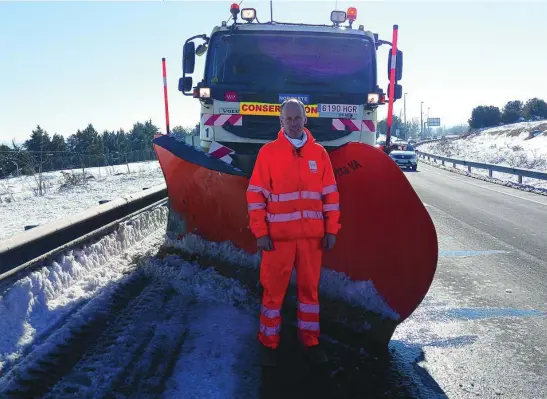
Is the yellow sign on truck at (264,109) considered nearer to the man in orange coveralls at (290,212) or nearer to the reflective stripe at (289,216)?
the man in orange coveralls at (290,212)

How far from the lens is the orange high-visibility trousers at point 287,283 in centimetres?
302

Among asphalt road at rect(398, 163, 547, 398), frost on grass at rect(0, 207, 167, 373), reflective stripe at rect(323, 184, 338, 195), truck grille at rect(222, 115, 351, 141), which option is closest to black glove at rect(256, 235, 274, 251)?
reflective stripe at rect(323, 184, 338, 195)

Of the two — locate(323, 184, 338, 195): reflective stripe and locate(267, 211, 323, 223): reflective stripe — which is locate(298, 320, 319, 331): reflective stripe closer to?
locate(267, 211, 323, 223): reflective stripe

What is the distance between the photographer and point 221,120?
575cm

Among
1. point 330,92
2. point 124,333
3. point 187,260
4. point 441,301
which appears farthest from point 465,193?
point 124,333

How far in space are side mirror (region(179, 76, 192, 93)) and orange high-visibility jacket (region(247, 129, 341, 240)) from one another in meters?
3.68

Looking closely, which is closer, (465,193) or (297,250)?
(297,250)

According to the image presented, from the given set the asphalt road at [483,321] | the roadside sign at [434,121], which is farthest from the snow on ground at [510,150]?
the roadside sign at [434,121]

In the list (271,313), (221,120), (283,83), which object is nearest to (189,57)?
(221,120)

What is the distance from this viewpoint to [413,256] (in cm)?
329

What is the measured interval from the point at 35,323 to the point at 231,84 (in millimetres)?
3581

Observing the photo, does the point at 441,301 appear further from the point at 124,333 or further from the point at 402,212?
the point at 124,333

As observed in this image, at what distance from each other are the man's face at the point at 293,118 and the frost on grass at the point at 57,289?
6.43 feet

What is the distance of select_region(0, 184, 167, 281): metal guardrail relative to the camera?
2.93 meters
